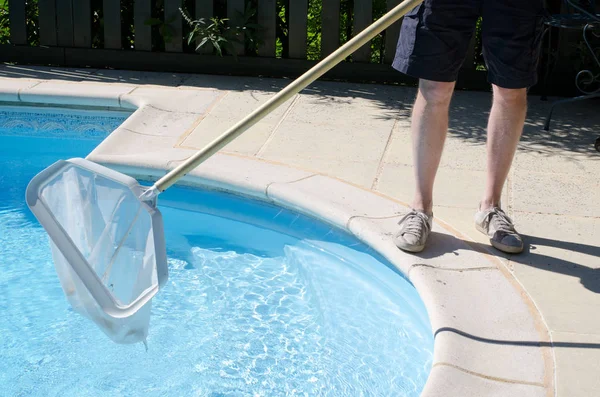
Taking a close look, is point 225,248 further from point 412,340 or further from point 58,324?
point 412,340

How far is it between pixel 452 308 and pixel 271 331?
0.72m

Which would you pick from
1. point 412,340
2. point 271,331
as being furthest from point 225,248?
point 412,340

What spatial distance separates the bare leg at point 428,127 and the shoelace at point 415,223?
88mm

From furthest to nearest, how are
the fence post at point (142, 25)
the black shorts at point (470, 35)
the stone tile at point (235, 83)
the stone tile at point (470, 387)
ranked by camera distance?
the fence post at point (142, 25) → the stone tile at point (235, 83) → the black shorts at point (470, 35) → the stone tile at point (470, 387)

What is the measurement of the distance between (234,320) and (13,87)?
112 inches

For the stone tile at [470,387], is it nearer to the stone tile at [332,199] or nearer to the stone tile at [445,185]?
the stone tile at [332,199]

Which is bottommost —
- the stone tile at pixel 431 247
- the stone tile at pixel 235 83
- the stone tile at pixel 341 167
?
the stone tile at pixel 431 247

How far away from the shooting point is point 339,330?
3371 mm

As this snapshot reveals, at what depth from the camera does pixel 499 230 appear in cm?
352

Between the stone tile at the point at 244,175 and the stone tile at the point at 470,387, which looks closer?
the stone tile at the point at 470,387

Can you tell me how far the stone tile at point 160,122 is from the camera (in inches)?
192

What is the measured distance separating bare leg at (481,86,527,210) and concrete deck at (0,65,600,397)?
0.31 meters

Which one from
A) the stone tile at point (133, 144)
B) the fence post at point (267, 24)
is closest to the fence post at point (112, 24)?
the fence post at point (267, 24)

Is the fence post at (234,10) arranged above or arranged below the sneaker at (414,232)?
above
